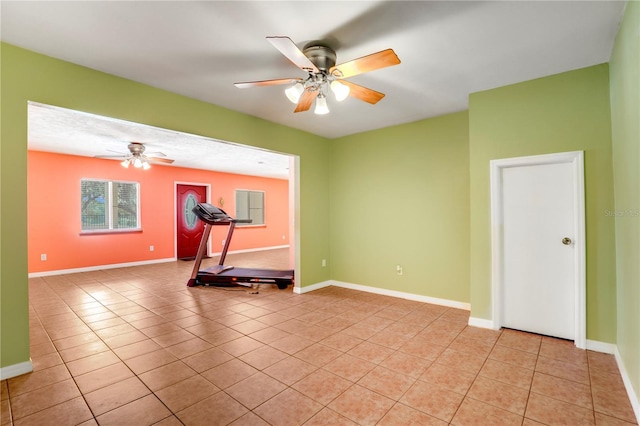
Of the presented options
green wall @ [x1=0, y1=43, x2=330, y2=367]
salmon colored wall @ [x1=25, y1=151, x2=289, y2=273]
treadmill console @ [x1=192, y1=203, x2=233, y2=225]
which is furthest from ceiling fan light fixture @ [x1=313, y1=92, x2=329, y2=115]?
salmon colored wall @ [x1=25, y1=151, x2=289, y2=273]

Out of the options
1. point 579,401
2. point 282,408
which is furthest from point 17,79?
point 579,401

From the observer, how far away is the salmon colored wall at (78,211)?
595cm

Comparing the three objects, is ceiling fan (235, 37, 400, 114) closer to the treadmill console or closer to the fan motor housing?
the fan motor housing

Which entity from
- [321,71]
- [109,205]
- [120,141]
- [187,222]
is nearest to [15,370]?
[321,71]

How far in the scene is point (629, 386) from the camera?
208 centimetres

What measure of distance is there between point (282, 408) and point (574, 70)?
155 inches

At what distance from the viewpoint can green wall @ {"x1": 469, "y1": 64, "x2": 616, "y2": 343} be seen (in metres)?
2.69

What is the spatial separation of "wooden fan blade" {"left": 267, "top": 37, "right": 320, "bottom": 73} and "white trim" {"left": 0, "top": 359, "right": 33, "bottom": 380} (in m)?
3.14

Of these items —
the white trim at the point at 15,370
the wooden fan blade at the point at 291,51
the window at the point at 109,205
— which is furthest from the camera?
the window at the point at 109,205

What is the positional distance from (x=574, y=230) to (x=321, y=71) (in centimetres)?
286

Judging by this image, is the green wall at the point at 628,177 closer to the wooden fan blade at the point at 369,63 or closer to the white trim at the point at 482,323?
the white trim at the point at 482,323

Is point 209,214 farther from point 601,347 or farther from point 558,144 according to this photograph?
point 601,347

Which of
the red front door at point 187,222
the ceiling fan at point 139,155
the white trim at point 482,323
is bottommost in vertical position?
the white trim at point 482,323

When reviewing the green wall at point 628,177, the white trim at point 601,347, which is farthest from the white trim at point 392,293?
the green wall at point 628,177
